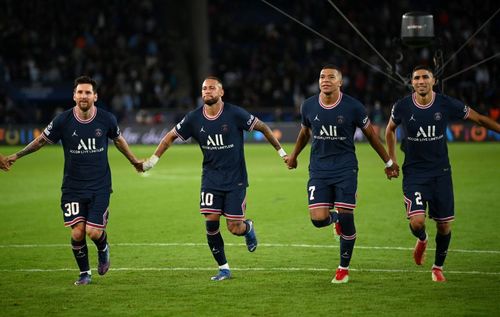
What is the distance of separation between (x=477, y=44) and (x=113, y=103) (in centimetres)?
→ 1401

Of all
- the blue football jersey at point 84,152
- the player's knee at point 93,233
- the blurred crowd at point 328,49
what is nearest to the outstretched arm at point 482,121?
the blue football jersey at point 84,152

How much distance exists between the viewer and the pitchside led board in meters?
33.2

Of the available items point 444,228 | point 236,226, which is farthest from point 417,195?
point 236,226

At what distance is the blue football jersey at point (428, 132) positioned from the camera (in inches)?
427

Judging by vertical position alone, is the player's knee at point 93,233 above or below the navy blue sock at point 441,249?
above

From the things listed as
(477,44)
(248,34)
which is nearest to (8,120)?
(248,34)

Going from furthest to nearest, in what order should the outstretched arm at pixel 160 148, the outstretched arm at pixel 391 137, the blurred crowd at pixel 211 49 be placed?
the blurred crowd at pixel 211 49 < the outstretched arm at pixel 160 148 < the outstretched arm at pixel 391 137

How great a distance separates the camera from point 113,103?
38938mm

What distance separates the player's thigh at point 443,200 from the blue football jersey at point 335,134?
904 millimetres

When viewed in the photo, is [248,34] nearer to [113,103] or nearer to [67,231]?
[113,103]

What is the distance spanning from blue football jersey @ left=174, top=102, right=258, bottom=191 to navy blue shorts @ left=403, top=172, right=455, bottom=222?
1.82 metres

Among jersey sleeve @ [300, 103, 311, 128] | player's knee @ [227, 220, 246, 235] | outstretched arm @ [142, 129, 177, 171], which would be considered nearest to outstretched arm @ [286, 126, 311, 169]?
jersey sleeve @ [300, 103, 311, 128]

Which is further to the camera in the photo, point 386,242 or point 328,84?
point 386,242

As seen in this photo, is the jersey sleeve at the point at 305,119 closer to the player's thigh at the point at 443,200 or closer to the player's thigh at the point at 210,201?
the player's thigh at the point at 210,201
